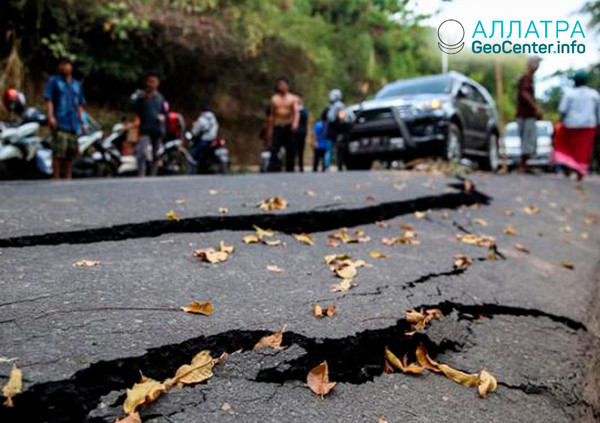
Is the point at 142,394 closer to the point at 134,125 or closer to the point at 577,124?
the point at 577,124

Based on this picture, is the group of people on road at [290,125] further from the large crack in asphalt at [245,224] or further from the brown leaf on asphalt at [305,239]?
the brown leaf on asphalt at [305,239]

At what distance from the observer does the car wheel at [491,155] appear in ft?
33.9

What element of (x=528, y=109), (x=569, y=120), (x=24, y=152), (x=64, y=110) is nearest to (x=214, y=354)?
(x=64, y=110)

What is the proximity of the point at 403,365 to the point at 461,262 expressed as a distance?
4.80 ft

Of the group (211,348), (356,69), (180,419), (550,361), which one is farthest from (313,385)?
(356,69)

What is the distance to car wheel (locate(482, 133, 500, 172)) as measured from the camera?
33.9ft

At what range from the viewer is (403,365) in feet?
6.56

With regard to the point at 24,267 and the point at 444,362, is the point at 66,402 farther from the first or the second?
the point at 444,362

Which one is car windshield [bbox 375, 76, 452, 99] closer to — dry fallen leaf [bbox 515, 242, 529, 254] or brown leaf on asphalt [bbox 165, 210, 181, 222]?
dry fallen leaf [bbox 515, 242, 529, 254]

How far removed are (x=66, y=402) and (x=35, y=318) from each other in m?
0.50

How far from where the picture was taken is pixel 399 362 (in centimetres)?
197

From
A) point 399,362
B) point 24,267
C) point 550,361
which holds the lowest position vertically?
point 550,361

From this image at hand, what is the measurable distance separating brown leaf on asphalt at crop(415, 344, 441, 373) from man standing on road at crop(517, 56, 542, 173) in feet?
23.8

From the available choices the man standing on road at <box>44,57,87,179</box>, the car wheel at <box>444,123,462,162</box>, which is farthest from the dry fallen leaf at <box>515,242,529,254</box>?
the man standing on road at <box>44,57,87,179</box>
